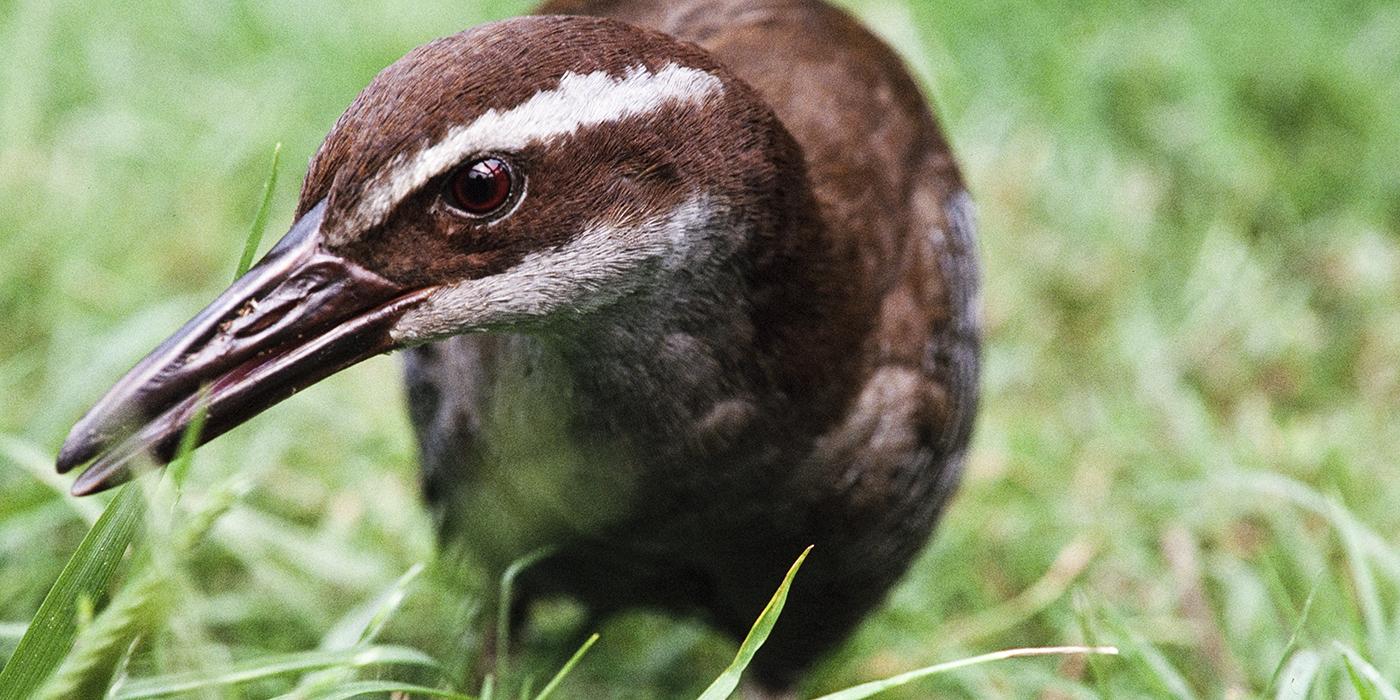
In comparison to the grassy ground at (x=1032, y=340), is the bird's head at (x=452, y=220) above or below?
above

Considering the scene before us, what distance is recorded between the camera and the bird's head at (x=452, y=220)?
204 centimetres

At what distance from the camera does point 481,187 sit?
2086 millimetres

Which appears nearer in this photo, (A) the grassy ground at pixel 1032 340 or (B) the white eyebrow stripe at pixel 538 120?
(B) the white eyebrow stripe at pixel 538 120

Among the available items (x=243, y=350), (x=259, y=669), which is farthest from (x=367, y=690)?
(x=243, y=350)

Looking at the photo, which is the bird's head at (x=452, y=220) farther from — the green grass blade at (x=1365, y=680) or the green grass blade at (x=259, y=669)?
the green grass blade at (x=1365, y=680)

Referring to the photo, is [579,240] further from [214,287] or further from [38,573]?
[214,287]

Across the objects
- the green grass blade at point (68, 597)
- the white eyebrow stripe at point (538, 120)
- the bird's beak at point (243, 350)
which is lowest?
the green grass blade at point (68, 597)

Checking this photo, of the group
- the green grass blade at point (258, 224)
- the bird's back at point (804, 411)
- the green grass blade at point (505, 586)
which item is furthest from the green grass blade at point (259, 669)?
the green grass blade at point (258, 224)

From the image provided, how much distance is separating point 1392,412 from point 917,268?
1.87 m

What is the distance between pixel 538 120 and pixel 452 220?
169 millimetres

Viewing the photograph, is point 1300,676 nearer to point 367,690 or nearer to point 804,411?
point 804,411

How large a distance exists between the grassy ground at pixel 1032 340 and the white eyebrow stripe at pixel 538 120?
1.32 feet

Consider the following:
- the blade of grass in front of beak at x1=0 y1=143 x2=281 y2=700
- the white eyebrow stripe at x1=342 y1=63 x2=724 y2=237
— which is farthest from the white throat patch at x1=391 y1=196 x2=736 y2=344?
the blade of grass in front of beak at x1=0 y1=143 x2=281 y2=700

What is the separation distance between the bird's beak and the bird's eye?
0.13m
